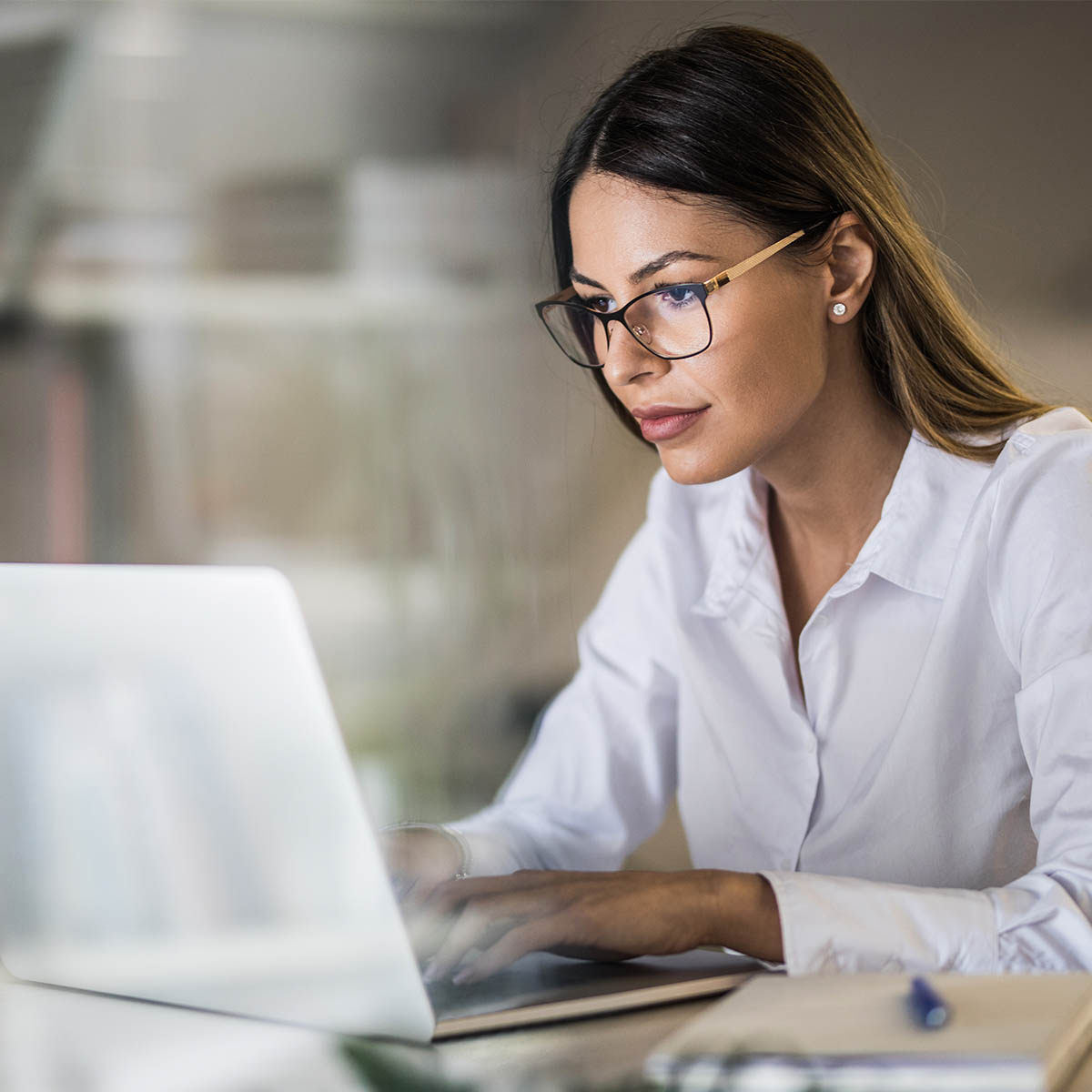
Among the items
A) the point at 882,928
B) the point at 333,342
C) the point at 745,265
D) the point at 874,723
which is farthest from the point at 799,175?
the point at 333,342

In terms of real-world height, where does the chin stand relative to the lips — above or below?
below

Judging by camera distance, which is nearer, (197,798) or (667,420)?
(197,798)

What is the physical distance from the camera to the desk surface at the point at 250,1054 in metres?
0.50

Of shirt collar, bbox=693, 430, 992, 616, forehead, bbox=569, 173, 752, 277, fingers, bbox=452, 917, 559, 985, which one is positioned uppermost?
forehead, bbox=569, 173, 752, 277

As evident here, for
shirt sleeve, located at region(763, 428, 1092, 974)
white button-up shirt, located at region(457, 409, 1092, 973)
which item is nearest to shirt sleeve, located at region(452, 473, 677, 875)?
white button-up shirt, located at region(457, 409, 1092, 973)

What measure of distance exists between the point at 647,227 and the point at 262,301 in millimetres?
1434

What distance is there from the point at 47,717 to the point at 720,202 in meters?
0.69

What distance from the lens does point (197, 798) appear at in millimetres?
544

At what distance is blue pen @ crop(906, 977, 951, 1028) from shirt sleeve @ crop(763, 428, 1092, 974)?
0.22m

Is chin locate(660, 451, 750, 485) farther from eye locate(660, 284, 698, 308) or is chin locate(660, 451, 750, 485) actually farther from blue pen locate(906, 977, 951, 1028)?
blue pen locate(906, 977, 951, 1028)

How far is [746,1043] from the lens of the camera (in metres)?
0.45

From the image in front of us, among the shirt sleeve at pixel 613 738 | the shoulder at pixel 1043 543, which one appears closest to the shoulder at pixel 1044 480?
the shoulder at pixel 1043 543

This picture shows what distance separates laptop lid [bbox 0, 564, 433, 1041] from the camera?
51cm

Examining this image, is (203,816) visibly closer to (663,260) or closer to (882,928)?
(882,928)
